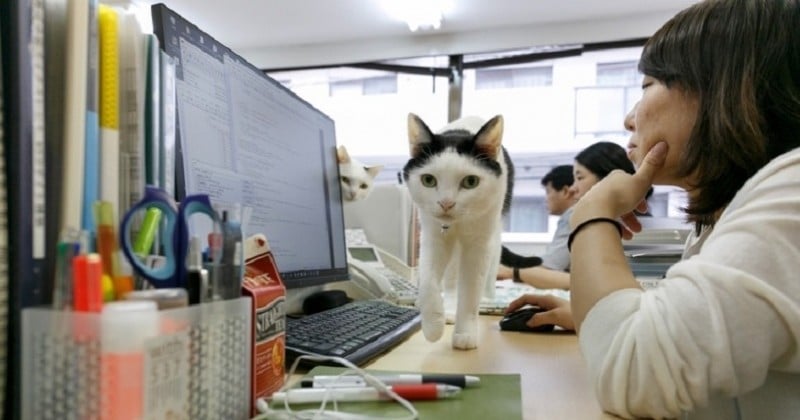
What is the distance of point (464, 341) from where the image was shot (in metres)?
0.83

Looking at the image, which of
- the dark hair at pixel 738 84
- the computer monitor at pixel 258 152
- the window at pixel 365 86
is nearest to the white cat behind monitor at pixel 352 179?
the computer monitor at pixel 258 152

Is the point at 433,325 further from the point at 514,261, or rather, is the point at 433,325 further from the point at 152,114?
the point at 514,261

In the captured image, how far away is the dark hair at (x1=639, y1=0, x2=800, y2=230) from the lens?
0.62 m

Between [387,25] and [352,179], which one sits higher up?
[387,25]

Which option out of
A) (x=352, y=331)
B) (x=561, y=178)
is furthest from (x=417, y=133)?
(x=561, y=178)

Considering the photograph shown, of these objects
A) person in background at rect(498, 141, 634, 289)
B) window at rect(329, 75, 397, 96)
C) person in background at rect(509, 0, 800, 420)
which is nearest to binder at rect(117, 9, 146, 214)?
person in background at rect(509, 0, 800, 420)

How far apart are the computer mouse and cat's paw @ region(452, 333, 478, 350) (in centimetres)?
16

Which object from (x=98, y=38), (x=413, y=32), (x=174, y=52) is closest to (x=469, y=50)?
(x=413, y=32)

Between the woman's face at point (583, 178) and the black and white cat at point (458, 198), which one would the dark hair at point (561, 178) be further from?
the black and white cat at point (458, 198)

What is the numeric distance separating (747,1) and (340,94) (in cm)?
376

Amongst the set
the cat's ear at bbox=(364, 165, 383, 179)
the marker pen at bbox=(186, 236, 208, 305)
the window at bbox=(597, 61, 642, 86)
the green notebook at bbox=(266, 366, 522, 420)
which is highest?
the window at bbox=(597, 61, 642, 86)

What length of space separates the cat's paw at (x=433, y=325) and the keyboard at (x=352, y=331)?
42 mm

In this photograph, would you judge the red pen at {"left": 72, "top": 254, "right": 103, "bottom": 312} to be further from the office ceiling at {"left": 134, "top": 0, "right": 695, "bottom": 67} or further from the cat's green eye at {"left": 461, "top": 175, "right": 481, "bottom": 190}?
the office ceiling at {"left": 134, "top": 0, "right": 695, "bottom": 67}

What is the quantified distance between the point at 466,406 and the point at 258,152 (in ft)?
1.74
